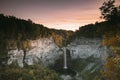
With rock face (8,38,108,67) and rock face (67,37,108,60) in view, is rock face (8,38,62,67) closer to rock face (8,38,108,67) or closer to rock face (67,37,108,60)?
rock face (8,38,108,67)

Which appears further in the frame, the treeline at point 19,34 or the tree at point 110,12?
the treeline at point 19,34

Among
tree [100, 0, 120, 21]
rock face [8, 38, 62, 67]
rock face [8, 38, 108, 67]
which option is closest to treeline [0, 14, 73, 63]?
rock face [8, 38, 62, 67]

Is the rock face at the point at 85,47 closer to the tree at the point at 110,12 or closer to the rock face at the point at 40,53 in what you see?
the rock face at the point at 40,53

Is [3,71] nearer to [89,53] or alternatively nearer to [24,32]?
[24,32]

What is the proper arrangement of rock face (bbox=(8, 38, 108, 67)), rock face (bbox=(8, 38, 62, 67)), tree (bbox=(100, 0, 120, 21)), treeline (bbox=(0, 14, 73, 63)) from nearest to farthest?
tree (bbox=(100, 0, 120, 21)), treeline (bbox=(0, 14, 73, 63)), rock face (bbox=(8, 38, 62, 67)), rock face (bbox=(8, 38, 108, 67))

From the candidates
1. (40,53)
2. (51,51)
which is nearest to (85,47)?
(51,51)

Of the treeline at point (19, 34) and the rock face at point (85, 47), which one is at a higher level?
the treeline at point (19, 34)

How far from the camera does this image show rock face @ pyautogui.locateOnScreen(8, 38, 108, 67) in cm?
8025

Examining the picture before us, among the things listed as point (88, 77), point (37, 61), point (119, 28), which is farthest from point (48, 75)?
point (119, 28)

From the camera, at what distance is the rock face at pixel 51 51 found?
80.2 m

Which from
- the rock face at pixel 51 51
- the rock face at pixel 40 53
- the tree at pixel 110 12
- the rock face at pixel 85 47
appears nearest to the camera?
the tree at pixel 110 12

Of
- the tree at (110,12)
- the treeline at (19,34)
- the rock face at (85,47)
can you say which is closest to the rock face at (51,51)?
the rock face at (85,47)

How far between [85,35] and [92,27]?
5.56 meters

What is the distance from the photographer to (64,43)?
313 feet
